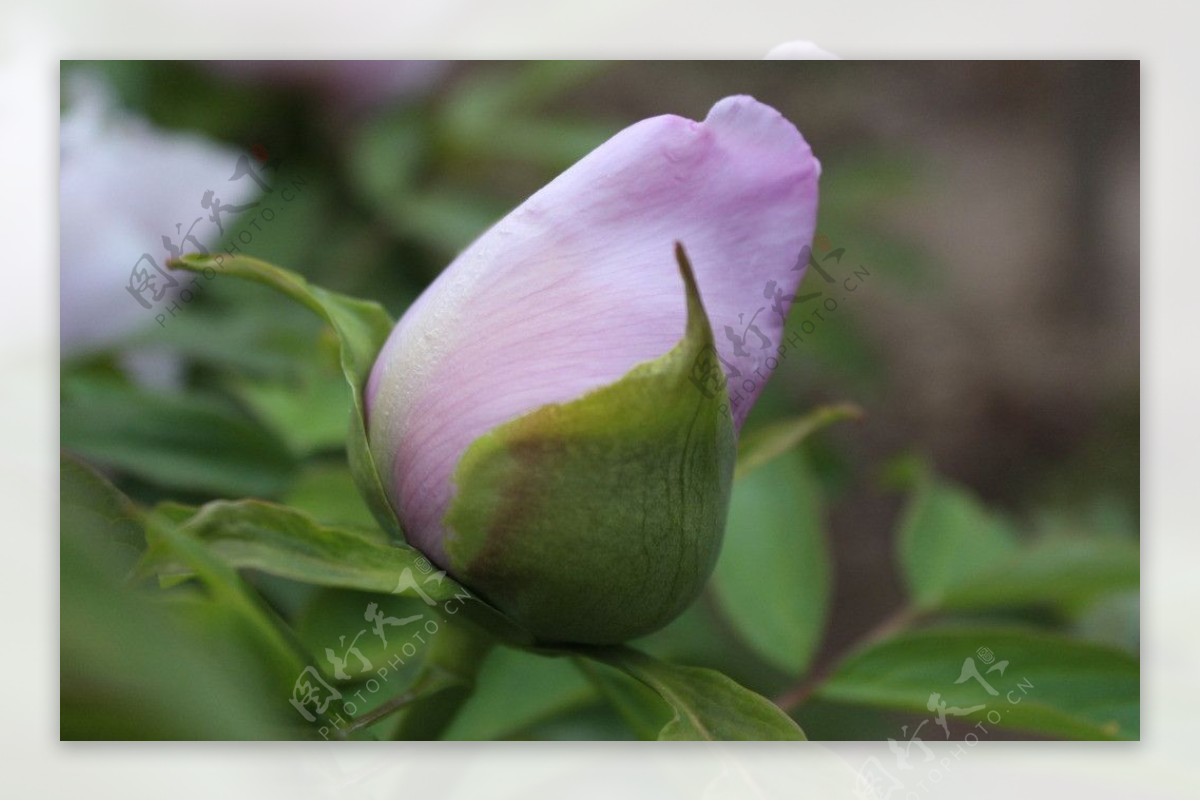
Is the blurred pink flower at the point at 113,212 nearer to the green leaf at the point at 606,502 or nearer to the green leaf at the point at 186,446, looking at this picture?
the green leaf at the point at 186,446

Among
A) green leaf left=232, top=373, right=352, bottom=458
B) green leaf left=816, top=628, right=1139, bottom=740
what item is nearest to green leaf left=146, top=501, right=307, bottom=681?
green leaf left=232, top=373, right=352, bottom=458

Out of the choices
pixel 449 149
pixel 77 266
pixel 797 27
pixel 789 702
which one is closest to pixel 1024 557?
pixel 789 702

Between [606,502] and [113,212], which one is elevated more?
[113,212]

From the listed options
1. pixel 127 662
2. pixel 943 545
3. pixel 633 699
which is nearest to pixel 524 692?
pixel 633 699

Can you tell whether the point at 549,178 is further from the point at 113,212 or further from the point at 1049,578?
the point at 1049,578

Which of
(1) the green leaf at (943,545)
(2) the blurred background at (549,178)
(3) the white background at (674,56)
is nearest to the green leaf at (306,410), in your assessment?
(2) the blurred background at (549,178)
